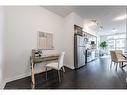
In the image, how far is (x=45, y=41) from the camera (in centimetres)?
369

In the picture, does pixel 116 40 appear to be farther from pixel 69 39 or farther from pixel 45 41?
pixel 45 41

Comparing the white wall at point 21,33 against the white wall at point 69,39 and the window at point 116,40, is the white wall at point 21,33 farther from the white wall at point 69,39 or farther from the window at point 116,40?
the window at point 116,40

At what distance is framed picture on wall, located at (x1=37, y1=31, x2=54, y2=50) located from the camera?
139 inches

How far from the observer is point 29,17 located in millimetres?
3209

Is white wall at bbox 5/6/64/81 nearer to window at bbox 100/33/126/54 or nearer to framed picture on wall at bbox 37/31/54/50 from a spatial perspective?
framed picture on wall at bbox 37/31/54/50

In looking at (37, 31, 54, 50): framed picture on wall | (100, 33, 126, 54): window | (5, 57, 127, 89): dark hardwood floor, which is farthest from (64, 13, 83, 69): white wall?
(100, 33, 126, 54): window

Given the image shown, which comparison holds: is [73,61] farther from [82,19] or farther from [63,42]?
[82,19]

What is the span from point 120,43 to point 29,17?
8.88 meters

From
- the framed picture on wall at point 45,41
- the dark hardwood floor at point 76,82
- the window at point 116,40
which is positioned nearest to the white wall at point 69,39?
the framed picture on wall at point 45,41

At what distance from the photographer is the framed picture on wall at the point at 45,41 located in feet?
11.6

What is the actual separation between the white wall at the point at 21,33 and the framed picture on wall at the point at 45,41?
0.48ft

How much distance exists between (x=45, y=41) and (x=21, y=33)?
0.95m

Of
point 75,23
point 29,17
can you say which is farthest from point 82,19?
point 29,17

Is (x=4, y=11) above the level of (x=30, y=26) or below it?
above
